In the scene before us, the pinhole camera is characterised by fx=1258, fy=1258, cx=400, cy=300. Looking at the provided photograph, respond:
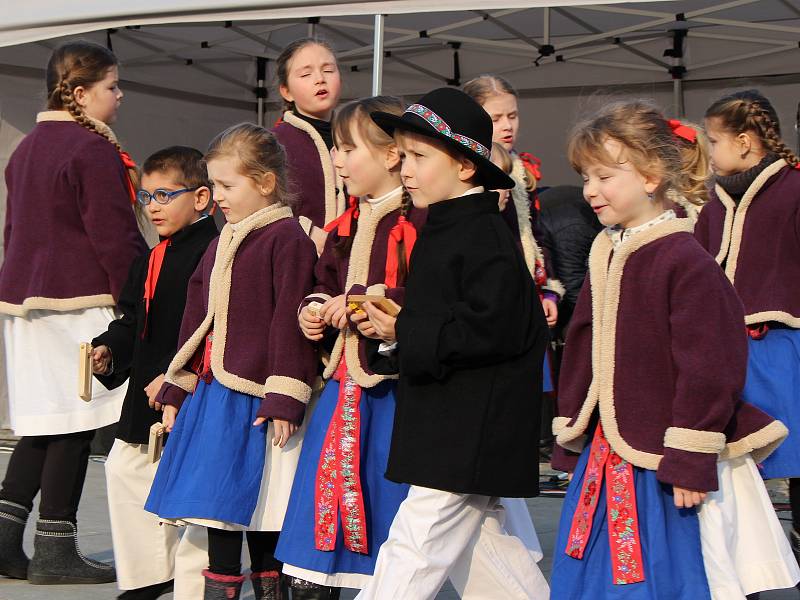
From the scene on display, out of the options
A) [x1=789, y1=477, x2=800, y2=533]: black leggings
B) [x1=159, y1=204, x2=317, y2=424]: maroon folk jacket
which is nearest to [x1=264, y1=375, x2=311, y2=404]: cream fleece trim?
[x1=159, y1=204, x2=317, y2=424]: maroon folk jacket

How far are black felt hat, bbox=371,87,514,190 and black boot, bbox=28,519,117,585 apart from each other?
6.92 feet

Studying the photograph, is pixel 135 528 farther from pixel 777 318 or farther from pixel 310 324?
pixel 777 318

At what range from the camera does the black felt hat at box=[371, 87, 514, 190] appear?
2.94 m

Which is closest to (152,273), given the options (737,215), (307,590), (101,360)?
(101,360)

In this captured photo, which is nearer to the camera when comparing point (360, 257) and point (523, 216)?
point (360, 257)

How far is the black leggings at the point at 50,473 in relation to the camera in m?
4.34

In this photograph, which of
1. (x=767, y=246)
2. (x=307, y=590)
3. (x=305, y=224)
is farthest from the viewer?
(x=767, y=246)

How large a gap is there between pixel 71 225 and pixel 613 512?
2392mm

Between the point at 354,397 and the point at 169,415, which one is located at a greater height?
the point at 354,397

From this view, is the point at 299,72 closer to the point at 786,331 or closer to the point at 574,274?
the point at 786,331

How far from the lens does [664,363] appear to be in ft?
9.23

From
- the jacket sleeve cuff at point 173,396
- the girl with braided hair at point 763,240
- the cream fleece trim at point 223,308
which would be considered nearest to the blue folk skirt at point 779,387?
the girl with braided hair at point 763,240

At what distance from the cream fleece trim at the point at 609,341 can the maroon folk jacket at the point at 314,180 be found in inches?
52.0

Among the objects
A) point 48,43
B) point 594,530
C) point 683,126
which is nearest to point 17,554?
point 594,530
